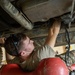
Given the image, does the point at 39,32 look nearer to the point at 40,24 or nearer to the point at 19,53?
the point at 40,24

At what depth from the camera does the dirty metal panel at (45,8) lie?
131cm

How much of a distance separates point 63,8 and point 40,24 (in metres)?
0.47

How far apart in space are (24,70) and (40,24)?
62cm

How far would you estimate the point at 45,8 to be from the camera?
137 centimetres

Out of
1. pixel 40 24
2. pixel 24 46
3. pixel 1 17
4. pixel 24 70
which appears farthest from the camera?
pixel 40 24

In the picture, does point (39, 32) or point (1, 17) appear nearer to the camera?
point (1, 17)

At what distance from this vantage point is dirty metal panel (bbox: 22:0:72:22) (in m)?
1.31

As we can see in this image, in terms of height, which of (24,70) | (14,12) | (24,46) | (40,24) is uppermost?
(14,12)

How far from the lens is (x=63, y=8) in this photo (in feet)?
4.50

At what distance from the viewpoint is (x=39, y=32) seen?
191 centimetres

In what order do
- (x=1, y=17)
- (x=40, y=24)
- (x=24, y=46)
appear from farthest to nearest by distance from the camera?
(x=40, y=24), (x=1, y=17), (x=24, y=46)

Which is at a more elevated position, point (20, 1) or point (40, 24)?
point (20, 1)

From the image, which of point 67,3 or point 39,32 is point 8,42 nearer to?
point 39,32

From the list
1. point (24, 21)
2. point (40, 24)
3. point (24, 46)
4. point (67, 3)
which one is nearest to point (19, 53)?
point (24, 46)
